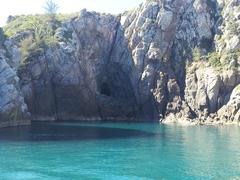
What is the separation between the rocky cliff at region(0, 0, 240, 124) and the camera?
162m

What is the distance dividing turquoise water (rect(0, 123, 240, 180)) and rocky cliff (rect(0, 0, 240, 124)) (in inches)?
1934

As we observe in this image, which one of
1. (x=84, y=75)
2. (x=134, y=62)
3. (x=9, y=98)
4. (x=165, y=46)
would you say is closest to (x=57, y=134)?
(x=9, y=98)

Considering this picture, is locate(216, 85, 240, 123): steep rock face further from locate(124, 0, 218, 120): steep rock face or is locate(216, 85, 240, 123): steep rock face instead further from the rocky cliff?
locate(124, 0, 218, 120): steep rock face

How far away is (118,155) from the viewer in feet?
255

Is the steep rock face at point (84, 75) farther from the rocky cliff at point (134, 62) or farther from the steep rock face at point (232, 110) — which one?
the steep rock face at point (232, 110)

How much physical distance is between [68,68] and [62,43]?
9946 mm

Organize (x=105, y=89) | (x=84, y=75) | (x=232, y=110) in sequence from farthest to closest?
(x=105, y=89), (x=84, y=75), (x=232, y=110)

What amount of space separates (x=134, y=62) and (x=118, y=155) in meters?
98.8

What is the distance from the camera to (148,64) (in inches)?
6762

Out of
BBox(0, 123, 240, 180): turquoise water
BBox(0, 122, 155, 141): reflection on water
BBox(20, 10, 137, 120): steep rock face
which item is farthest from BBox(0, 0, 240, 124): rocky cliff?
BBox(0, 123, 240, 180): turquoise water

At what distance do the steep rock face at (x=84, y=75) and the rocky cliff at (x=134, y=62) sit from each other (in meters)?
0.35

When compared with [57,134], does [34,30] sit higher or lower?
higher

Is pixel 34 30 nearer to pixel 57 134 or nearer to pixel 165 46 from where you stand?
pixel 165 46

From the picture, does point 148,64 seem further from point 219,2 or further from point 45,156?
point 45,156
